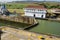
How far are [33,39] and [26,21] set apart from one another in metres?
16.3

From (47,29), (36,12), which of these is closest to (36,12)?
(36,12)

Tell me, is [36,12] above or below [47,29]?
above

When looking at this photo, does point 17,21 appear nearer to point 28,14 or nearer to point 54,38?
point 28,14

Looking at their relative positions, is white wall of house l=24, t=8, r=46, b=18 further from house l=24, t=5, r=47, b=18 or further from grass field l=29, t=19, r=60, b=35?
grass field l=29, t=19, r=60, b=35

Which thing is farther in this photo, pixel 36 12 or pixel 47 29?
pixel 36 12

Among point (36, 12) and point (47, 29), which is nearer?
point (47, 29)

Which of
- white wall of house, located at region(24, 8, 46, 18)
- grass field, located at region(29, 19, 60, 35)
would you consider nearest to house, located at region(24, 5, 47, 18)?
white wall of house, located at region(24, 8, 46, 18)

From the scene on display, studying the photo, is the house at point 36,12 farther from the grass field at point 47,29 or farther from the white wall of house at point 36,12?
the grass field at point 47,29

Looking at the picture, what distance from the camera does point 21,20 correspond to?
98.1ft

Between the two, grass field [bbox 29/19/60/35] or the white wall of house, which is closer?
grass field [bbox 29/19/60/35]

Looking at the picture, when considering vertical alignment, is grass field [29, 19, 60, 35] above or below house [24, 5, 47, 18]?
below

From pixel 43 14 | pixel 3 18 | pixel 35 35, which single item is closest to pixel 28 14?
pixel 43 14

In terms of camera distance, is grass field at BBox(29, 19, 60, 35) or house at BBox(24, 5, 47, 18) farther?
house at BBox(24, 5, 47, 18)

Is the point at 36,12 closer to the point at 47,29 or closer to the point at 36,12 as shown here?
the point at 36,12
